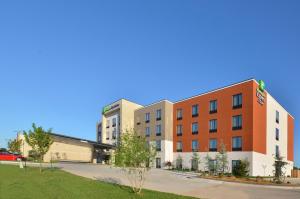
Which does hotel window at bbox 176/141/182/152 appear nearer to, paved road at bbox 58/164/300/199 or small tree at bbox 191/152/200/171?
small tree at bbox 191/152/200/171

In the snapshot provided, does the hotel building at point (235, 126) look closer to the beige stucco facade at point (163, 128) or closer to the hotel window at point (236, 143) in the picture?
the hotel window at point (236, 143)

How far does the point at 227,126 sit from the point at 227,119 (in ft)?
3.54

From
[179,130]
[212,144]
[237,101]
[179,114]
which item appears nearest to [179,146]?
[179,130]

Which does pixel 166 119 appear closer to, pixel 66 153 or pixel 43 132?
pixel 66 153

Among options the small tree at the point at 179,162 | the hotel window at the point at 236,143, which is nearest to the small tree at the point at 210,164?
the hotel window at the point at 236,143

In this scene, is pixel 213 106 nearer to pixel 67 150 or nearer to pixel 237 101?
pixel 237 101

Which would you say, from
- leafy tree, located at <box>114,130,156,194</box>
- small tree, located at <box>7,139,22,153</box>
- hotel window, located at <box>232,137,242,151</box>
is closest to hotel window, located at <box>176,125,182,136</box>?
hotel window, located at <box>232,137,242,151</box>

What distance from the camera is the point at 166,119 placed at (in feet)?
206

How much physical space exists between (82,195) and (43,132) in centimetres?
1901

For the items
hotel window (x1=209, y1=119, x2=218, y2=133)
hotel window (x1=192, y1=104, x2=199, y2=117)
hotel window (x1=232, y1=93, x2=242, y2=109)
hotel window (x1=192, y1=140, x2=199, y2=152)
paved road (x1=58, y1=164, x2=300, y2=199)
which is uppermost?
hotel window (x1=232, y1=93, x2=242, y2=109)

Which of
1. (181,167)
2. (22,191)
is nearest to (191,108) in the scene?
(181,167)

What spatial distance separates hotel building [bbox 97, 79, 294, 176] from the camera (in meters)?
48.4

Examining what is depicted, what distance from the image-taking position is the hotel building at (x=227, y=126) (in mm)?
48438

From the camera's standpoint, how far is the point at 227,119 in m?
51.8
